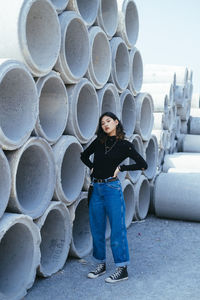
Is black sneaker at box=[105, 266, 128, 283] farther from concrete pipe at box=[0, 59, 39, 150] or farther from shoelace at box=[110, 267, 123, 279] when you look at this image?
concrete pipe at box=[0, 59, 39, 150]

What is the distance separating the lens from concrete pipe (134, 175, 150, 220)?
16.5 ft

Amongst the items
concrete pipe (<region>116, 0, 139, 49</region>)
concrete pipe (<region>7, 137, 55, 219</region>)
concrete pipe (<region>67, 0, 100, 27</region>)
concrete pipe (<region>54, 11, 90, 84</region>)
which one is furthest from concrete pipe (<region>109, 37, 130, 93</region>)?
A: concrete pipe (<region>7, 137, 55, 219</region>)

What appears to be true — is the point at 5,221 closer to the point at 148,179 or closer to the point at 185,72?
the point at 148,179

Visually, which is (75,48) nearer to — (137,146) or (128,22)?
(128,22)

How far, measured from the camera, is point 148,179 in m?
5.61

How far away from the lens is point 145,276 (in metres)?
3.25

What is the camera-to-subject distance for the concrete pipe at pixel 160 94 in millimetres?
6605

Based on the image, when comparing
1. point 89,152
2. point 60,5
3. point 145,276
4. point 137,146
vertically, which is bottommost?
point 145,276

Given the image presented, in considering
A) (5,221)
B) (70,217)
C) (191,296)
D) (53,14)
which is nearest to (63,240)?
(70,217)

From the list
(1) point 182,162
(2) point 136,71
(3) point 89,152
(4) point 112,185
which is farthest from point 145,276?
(1) point 182,162

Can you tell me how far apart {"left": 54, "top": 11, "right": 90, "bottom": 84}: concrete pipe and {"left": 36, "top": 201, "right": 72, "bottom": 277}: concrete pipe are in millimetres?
1150

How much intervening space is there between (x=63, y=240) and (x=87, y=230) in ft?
2.06

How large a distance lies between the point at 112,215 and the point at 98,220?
0.16 m

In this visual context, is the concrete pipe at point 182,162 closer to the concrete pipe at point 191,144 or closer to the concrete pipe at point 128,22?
the concrete pipe at point 191,144
